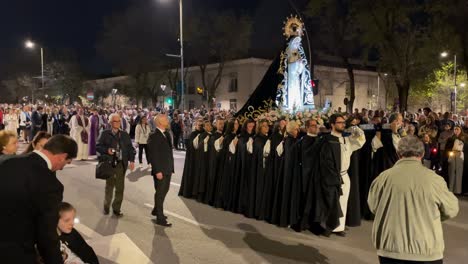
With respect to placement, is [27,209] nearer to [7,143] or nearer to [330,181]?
[7,143]

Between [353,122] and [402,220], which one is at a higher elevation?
[353,122]

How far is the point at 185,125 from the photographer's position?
2136 cm

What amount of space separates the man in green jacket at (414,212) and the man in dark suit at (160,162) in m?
4.56

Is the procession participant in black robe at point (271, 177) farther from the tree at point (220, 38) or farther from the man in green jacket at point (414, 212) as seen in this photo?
the tree at point (220, 38)

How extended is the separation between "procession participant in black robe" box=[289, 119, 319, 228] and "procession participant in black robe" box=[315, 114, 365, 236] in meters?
0.27

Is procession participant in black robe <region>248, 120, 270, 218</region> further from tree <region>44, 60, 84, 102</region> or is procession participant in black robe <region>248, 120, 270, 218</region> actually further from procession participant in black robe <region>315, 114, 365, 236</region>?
tree <region>44, 60, 84, 102</region>

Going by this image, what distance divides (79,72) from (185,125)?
3867cm

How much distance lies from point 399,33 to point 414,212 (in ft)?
92.1

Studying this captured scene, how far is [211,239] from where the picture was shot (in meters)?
6.85

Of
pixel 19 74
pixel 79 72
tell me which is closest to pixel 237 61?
pixel 79 72

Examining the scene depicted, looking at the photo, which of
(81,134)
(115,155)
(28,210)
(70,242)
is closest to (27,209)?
(28,210)

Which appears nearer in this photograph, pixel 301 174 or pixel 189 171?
pixel 301 174

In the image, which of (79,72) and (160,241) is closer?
(160,241)

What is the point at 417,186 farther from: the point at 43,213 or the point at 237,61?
the point at 237,61
